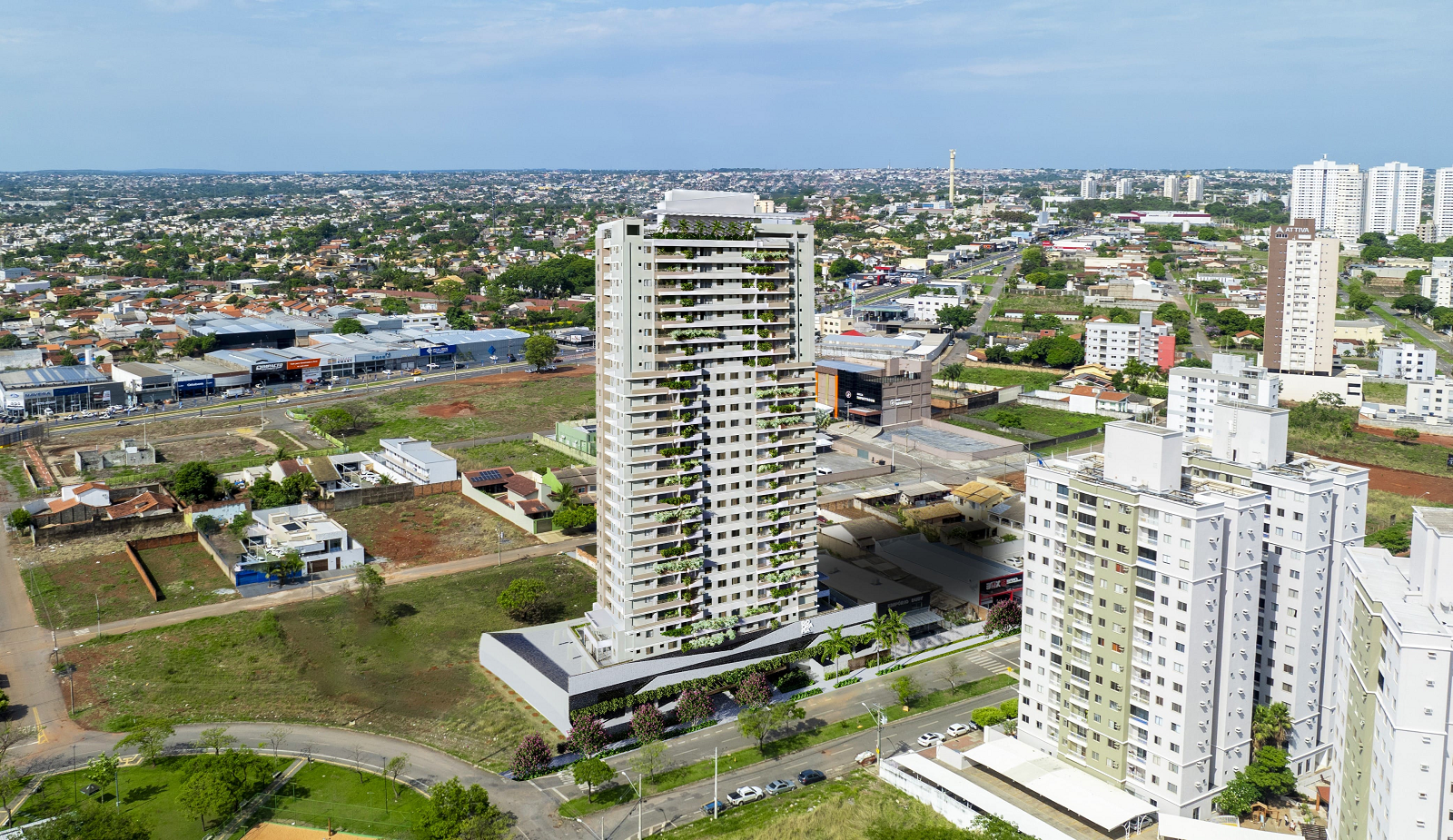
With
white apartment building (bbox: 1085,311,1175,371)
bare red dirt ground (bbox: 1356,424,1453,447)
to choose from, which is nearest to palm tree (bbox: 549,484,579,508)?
bare red dirt ground (bbox: 1356,424,1453,447)

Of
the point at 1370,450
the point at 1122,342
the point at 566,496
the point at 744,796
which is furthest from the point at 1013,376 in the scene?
the point at 744,796

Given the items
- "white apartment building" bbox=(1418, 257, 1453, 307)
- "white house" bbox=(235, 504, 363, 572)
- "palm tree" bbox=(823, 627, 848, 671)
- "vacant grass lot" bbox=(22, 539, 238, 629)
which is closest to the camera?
"palm tree" bbox=(823, 627, 848, 671)

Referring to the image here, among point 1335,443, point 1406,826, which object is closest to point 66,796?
point 1406,826

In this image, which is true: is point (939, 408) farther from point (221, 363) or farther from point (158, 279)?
point (158, 279)

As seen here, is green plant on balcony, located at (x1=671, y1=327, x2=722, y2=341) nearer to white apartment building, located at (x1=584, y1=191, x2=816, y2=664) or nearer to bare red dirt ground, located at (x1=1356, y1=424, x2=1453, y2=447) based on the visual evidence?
white apartment building, located at (x1=584, y1=191, x2=816, y2=664)

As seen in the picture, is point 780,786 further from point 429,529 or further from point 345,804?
point 429,529

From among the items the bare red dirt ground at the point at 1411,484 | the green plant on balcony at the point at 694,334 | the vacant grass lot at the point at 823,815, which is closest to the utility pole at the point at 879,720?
the vacant grass lot at the point at 823,815

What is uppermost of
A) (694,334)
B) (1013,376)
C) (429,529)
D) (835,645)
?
(694,334)
